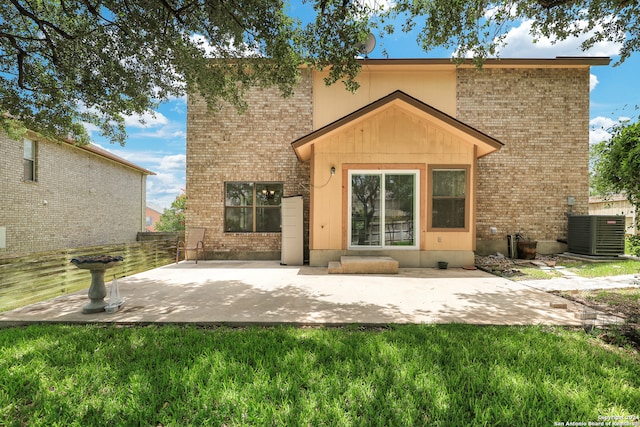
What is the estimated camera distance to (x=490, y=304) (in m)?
4.20

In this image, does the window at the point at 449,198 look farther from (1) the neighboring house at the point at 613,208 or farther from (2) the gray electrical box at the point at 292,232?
(1) the neighboring house at the point at 613,208

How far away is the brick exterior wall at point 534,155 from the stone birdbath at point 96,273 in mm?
10209

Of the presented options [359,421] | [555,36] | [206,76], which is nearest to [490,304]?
[359,421]

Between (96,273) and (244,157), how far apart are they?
20.6ft

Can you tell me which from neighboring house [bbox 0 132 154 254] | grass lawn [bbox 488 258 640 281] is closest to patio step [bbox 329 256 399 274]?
grass lawn [bbox 488 258 640 281]

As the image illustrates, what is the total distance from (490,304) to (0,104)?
10.9 m

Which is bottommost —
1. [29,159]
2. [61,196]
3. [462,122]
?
[61,196]

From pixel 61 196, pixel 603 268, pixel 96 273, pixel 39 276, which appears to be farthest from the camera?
pixel 61 196

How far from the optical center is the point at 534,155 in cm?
930

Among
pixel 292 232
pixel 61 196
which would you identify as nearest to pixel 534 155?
pixel 292 232

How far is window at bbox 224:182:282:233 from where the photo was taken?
30.8 feet

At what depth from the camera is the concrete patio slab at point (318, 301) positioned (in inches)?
140

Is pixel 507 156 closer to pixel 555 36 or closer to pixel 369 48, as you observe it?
pixel 555 36

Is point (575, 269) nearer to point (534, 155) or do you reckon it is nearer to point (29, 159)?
point (534, 155)
